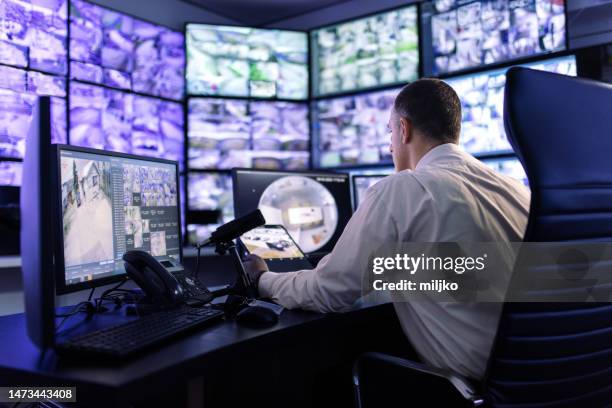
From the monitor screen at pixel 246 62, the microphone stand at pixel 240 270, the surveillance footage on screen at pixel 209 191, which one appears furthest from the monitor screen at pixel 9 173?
the microphone stand at pixel 240 270

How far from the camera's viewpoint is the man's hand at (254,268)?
4.68ft

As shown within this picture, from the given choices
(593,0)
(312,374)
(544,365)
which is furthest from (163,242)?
(593,0)

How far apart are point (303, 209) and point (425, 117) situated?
2.56 ft

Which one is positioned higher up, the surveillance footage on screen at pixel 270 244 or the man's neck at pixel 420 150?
the man's neck at pixel 420 150

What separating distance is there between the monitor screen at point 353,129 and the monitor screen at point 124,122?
1.06 metres

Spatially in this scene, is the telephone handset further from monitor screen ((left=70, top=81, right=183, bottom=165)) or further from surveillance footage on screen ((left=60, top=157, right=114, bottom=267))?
monitor screen ((left=70, top=81, right=183, bottom=165))

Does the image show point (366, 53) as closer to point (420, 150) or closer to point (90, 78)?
point (90, 78)

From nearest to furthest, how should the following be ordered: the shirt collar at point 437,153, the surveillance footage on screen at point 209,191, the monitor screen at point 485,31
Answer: the shirt collar at point 437,153
the monitor screen at point 485,31
the surveillance footage on screen at point 209,191

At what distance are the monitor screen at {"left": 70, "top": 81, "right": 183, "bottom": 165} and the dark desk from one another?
2150 mm

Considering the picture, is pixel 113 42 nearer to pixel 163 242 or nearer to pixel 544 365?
pixel 163 242

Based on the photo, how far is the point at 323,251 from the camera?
6.88 ft

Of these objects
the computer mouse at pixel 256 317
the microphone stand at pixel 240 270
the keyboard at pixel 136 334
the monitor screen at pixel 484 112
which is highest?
the monitor screen at pixel 484 112

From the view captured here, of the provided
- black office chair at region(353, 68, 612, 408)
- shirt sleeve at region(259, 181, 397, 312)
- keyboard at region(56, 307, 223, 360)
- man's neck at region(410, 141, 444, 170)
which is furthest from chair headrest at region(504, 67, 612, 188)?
keyboard at region(56, 307, 223, 360)

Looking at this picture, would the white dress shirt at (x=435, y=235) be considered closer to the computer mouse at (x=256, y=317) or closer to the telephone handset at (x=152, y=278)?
the computer mouse at (x=256, y=317)
